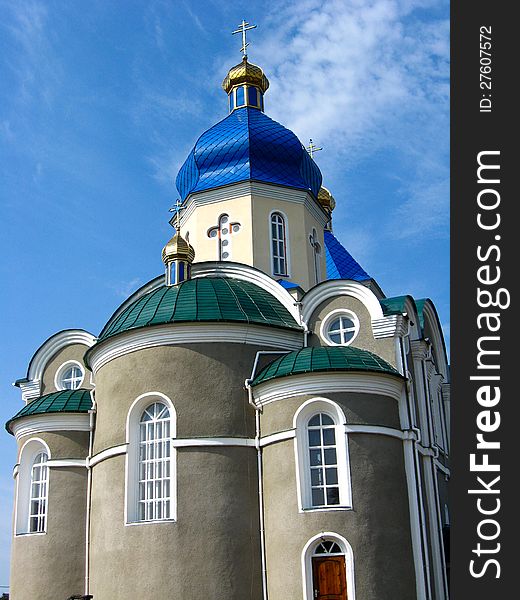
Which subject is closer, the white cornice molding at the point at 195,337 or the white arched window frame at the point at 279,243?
the white cornice molding at the point at 195,337

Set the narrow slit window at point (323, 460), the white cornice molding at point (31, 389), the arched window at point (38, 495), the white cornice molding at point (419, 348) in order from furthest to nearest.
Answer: the white cornice molding at point (31, 389), the white cornice molding at point (419, 348), the arched window at point (38, 495), the narrow slit window at point (323, 460)

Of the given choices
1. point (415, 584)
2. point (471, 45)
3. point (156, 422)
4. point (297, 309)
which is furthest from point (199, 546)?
point (471, 45)

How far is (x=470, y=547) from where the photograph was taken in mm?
8078

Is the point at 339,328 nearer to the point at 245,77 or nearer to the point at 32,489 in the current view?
the point at 32,489

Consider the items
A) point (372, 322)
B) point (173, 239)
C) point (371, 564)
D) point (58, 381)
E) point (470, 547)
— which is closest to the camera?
point (470, 547)

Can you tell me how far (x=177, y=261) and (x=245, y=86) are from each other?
749 cm

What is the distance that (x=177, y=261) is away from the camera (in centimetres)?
1711

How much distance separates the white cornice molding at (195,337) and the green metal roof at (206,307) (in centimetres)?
10

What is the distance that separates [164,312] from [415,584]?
21.4 ft

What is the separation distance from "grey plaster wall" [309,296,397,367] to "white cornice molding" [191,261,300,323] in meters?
0.53

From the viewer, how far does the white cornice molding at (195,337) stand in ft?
48.7

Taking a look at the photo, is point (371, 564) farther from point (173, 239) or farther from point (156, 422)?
point (173, 239)

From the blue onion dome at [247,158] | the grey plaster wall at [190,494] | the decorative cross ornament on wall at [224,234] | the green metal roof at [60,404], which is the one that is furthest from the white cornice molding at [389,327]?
the green metal roof at [60,404]

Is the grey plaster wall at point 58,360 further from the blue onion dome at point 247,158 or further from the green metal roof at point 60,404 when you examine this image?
the blue onion dome at point 247,158
